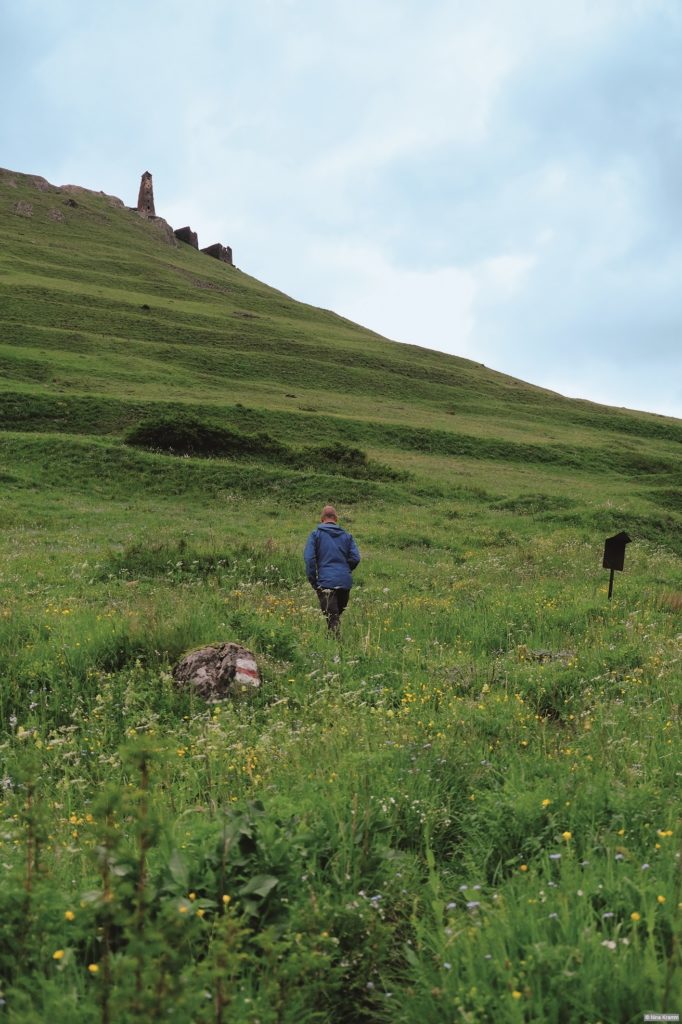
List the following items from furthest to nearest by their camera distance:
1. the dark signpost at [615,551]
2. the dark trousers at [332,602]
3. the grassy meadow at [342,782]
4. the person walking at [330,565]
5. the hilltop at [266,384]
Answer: the hilltop at [266,384]
the dark signpost at [615,551]
the person walking at [330,565]
the dark trousers at [332,602]
the grassy meadow at [342,782]

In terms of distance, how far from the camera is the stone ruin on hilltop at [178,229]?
17788 centimetres

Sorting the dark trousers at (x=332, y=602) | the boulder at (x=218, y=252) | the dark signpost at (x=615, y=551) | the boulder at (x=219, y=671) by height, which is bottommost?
→ the boulder at (x=219, y=671)

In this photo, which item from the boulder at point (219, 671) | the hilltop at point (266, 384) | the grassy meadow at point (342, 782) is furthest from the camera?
the hilltop at point (266, 384)

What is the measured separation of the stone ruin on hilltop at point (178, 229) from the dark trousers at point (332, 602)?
17399cm

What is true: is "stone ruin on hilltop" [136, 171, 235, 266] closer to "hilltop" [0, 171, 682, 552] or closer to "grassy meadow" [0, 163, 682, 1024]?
"hilltop" [0, 171, 682, 552]

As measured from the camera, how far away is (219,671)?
8.27m

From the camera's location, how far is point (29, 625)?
10.0m

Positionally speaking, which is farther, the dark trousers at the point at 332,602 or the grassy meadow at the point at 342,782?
the dark trousers at the point at 332,602

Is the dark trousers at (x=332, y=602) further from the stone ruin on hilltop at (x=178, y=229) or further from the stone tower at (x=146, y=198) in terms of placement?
the stone tower at (x=146, y=198)

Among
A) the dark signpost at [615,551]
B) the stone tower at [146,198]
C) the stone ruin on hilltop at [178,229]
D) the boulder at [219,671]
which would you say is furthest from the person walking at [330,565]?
the stone tower at [146,198]

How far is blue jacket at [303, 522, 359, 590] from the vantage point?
12289mm

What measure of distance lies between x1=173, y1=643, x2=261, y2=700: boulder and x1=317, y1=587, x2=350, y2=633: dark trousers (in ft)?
11.4

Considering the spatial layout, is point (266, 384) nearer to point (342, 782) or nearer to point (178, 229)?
point (342, 782)

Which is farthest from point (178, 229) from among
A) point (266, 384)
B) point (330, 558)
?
point (330, 558)
